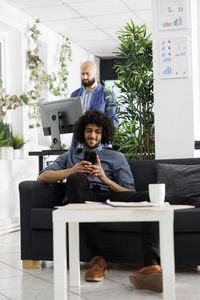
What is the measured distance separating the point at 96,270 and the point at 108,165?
83 cm

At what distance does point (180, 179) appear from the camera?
3355mm

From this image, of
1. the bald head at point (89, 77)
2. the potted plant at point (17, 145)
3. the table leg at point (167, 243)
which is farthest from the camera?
the potted plant at point (17, 145)

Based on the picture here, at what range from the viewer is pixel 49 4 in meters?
6.13

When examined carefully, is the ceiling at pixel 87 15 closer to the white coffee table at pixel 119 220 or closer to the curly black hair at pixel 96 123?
the curly black hair at pixel 96 123

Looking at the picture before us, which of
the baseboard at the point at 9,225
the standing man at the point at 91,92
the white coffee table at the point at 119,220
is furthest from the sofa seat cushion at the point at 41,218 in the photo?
the baseboard at the point at 9,225

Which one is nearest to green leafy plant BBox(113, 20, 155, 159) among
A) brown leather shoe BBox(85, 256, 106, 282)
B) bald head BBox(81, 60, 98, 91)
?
bald head BBox(81, 60, 98, 91)

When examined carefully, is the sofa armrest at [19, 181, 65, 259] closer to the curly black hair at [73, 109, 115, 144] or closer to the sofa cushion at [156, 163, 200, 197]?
the curly black hair at [73, 109, 115, 144]

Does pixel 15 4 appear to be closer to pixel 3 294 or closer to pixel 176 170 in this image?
pixel 176 170

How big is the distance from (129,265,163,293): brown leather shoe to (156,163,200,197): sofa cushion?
0.85 meters

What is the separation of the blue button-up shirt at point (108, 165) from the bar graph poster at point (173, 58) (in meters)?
0.96

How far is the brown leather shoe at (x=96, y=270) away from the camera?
283 cm

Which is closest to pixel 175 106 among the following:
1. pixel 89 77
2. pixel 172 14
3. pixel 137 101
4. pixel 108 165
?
pixel 137 101

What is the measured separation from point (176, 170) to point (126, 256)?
28.8 inches

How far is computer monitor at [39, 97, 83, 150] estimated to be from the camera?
4676mm
